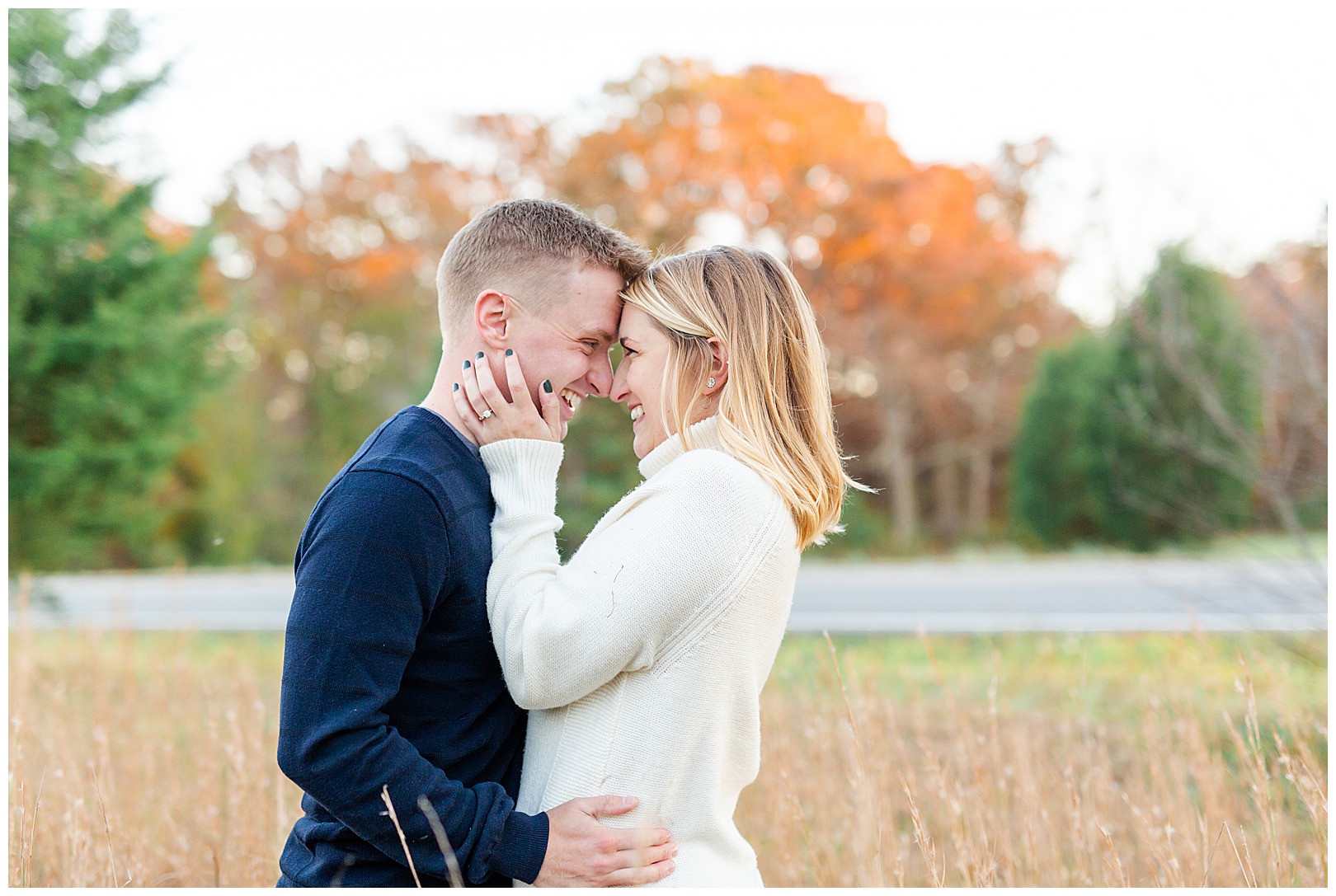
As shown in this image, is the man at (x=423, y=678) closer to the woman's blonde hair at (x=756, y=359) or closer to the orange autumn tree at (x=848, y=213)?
the woman's blonde hair at (x=756, y=359)

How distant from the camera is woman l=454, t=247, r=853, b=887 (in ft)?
5.64

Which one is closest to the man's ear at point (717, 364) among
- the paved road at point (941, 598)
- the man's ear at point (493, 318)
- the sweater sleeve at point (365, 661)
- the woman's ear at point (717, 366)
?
the woman's ear at point (717, 366)

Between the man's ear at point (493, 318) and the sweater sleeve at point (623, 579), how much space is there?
1.44ft

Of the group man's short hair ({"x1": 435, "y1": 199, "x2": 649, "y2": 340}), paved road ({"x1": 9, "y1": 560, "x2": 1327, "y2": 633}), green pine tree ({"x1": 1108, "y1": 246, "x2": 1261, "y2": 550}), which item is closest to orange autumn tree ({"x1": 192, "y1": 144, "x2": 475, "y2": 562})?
paved road ({"x1": 9, "y1": 560, "x2": 1327, "y2": 633})

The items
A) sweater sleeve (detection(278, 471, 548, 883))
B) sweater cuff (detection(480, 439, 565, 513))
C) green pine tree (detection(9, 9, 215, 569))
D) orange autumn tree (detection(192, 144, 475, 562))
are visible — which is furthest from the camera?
orange autumn tree (detection(192, 144, 475, 562))

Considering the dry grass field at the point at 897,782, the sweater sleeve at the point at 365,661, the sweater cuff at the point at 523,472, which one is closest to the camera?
the sweater sleeve at the point at 365,661

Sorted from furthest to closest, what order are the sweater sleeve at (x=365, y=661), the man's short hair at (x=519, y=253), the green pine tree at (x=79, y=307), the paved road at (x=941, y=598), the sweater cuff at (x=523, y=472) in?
the paved road at (x=941, y=598)
the green pine tree at (x=79, y=307)
the man's short hair at (x=519, y=253)
the sweater cuff at (x=523, y=472)
the sweater sleeve at (x=365, y=661)

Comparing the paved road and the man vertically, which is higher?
the man

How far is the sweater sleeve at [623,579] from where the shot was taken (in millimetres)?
1682

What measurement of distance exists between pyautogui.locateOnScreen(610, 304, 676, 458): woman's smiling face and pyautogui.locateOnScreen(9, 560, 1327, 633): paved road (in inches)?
240

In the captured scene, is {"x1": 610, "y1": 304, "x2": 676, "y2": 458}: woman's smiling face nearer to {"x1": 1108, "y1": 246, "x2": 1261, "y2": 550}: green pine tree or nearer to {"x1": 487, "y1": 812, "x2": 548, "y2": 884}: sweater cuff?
{"x1": 487, "y1": 812, "x2": 548, "y2": 884}: sweater cuff

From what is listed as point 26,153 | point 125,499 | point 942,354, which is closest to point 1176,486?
point 942,354

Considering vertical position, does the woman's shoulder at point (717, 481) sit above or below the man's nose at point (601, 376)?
below

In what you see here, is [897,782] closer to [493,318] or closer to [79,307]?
[493,318]
